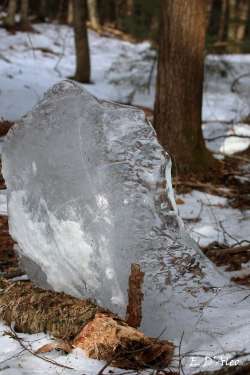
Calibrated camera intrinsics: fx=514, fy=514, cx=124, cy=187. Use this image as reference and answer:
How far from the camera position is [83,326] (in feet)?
6.51

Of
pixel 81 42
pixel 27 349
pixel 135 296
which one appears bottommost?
pixel 27 349

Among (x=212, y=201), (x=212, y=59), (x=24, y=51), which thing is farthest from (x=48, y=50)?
(x=212, y=201)

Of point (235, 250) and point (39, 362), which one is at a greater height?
point (39, 362)

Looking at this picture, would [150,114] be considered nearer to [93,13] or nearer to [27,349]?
[27,349]

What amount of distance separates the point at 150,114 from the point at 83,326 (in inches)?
236

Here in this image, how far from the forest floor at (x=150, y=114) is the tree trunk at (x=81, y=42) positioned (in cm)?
30

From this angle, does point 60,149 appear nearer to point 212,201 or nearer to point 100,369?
point 100,369

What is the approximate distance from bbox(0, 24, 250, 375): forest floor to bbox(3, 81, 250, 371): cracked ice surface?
0.36m

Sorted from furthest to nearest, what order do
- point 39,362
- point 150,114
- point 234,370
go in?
point 150,114 → point 39,362 → point 234,370

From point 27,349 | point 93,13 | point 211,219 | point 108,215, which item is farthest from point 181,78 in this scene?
point 93,13

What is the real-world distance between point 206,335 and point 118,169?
2.50 ft

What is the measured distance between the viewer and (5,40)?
13156 millimetres

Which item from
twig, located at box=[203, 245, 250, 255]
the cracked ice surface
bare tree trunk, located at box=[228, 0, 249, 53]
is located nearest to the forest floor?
twig, located at box=[203, 245, 250, 255]

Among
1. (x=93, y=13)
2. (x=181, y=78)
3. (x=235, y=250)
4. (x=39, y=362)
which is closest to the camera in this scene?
(x=39, y=362)
